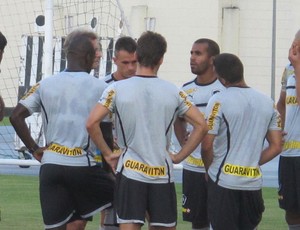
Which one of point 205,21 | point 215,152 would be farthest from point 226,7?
point 215,152

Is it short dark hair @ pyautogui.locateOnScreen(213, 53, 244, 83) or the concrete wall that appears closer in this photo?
short dark hair @ pyautogui.locateOnScreen(213, 53, 244, 83)

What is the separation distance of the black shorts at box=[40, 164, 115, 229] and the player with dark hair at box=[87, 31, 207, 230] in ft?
→ 1.90

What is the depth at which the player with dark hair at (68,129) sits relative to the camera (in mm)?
8383

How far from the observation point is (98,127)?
25.9 ft

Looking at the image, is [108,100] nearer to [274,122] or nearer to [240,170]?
[240,170]

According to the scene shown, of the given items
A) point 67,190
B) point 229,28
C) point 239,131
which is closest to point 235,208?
point 239,131

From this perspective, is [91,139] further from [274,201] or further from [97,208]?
A: [274,201]

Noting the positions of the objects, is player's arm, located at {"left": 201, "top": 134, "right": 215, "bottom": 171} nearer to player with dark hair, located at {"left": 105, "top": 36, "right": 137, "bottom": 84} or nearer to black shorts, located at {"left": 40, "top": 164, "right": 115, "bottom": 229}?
black shorts, located at {"left": 40, "top": 164, "right": 115, "bottom": 229}

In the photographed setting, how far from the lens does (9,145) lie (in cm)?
1931

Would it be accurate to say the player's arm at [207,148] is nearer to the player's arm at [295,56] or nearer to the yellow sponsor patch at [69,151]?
the yellow sponsor patch at [69,151]

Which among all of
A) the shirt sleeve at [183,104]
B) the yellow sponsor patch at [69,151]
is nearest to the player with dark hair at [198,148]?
the yellow sponsor patch at [69,151]

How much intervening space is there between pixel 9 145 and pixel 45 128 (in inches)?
429

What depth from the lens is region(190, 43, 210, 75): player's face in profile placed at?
33.1 feet

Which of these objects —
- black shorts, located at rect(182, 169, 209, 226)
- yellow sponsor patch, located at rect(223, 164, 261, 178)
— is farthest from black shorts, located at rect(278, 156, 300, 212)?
yellow sponsor patch, located at rect(223, 164, 261, 178)
